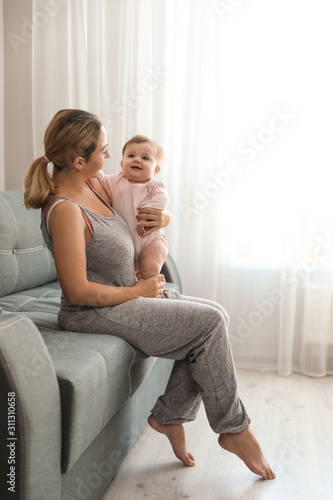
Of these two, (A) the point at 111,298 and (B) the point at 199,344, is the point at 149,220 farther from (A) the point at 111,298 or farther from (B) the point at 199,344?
(B) the point at 199,344

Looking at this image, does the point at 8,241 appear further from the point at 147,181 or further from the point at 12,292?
the point at 147,181

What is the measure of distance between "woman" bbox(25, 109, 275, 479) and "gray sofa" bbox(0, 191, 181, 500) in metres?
0.08

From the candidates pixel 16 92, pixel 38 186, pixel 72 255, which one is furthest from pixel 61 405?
pixel 16 92

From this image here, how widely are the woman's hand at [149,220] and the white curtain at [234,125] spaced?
3.58 feet

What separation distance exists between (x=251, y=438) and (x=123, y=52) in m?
2.12

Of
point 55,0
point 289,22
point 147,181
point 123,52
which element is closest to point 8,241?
point 147,181

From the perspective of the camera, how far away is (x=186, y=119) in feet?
9.64

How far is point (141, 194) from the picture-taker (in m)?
1.93

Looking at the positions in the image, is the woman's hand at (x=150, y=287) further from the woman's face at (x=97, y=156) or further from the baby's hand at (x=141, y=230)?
the woman's face at (x=97, y=156)

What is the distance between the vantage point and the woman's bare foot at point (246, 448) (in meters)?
1.70

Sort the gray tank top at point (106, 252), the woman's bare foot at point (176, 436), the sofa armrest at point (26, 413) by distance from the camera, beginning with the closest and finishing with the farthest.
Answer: the sofa armrest at point (26, 413)
the gray tank top at point (106, 252)
the woman's bare foot at point (176, 436)

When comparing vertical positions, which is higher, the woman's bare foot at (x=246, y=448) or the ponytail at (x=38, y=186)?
the ponytail at (x=38, y=186)

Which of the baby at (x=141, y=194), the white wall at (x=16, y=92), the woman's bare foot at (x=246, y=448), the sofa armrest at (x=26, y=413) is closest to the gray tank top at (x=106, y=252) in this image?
the baby at (x=141, y=194)

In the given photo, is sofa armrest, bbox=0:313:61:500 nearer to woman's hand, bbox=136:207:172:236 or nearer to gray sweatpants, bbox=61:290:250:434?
gray sweatpants, bbox=61:290:250:434
